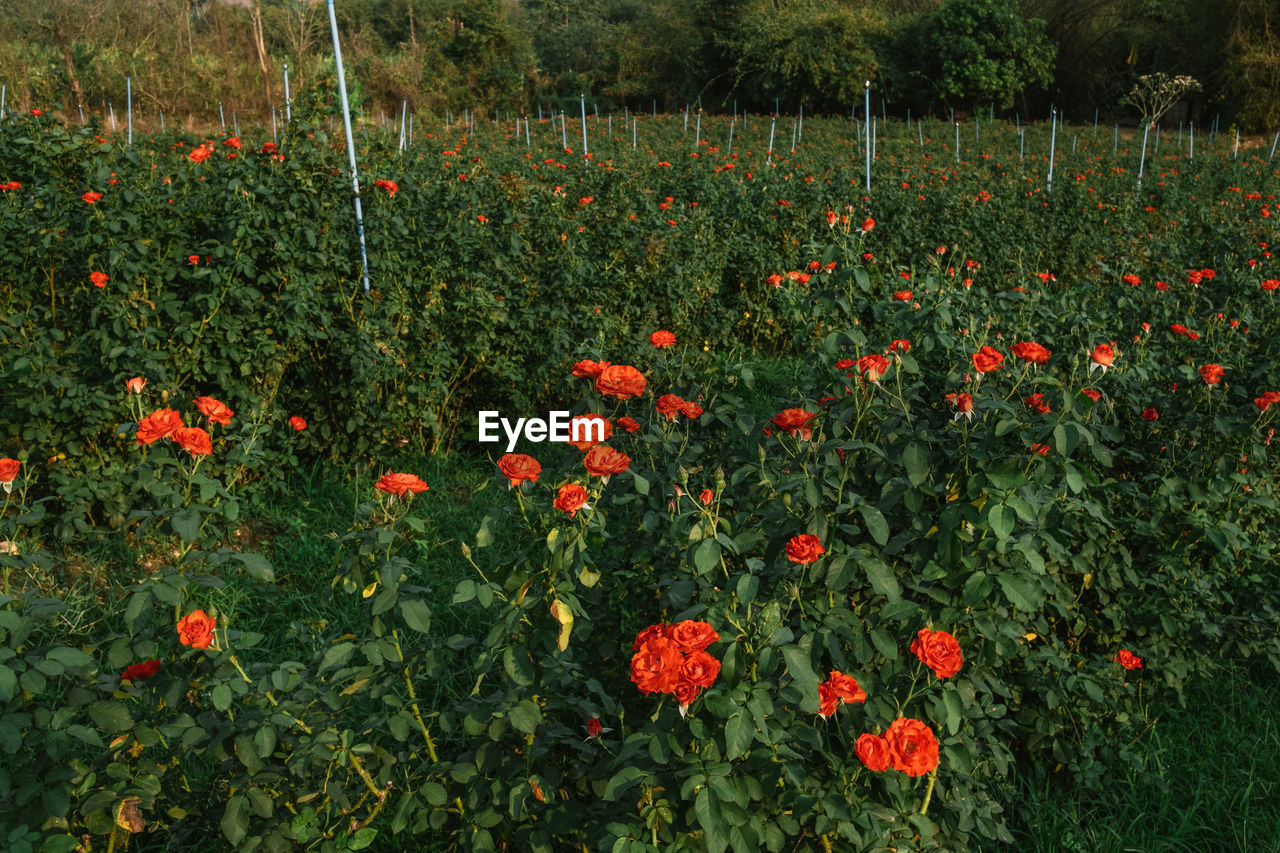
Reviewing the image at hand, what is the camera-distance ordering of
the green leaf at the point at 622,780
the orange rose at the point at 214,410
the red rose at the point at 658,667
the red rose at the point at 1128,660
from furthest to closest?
the red rose at the point at 1128,660, the orange rose at the point at 214,410, the green leaf at the point at 622,780, the red rose at the point at 658,667

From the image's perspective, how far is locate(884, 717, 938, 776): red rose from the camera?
3.99 ft

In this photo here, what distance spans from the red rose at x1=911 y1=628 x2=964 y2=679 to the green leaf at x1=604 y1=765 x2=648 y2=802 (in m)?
0.48

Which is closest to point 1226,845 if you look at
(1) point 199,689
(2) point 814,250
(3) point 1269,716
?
(3) point 1269,716

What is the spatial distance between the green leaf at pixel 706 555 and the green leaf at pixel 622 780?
313 mm

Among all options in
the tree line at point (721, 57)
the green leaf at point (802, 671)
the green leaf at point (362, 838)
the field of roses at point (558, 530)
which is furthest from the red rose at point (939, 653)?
the tree line at point (721, 57)

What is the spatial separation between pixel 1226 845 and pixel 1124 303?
2.05 metres

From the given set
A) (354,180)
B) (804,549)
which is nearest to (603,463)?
(804,549)

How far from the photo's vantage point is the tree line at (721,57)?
19891mm

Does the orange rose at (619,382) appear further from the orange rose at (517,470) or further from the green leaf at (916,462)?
the green leaf at (916,462)

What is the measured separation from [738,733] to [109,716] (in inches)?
40.4

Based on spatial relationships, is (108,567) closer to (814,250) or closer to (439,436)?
(439,436)

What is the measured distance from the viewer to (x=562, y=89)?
3175 centimetres

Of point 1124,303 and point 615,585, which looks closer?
point 615,585

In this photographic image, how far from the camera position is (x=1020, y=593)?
1443 millimetres
